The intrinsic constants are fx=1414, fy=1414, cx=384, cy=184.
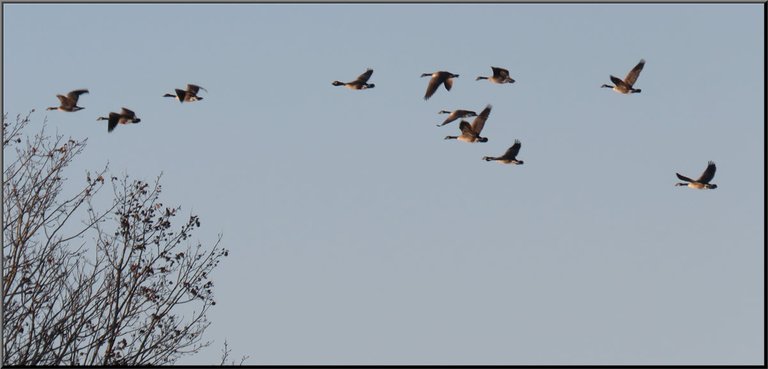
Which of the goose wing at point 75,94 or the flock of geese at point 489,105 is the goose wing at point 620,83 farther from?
the goose wing at point 75,94

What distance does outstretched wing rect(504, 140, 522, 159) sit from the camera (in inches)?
1086

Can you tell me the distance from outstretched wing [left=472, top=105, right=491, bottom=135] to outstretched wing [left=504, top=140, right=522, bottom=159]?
1052 millimetres

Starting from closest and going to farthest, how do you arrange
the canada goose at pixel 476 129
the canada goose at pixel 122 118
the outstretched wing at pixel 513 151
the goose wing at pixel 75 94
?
the canada goose at pixel 122 118, the goose wing at pixel 75 94, the canada goose at pixel 476 129, the outstretched wing at pixel 513 151

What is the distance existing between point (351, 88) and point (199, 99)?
127 inches

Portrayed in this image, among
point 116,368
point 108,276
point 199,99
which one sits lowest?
point 116,368

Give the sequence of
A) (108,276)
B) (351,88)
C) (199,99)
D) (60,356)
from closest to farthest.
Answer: (60,356), (108,276), (199,99), (351,88)

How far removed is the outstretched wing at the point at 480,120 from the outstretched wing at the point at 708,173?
14.5 ft

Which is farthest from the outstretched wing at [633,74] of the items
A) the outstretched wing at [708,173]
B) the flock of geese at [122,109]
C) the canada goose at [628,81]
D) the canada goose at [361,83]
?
the flock of geese at [122,109]

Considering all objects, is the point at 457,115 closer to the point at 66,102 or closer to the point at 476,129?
the point at 476,129

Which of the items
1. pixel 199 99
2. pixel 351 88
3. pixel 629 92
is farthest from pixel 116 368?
pixel 629 92

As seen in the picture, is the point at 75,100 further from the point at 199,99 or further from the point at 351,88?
the point at 351,88

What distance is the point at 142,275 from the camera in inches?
867

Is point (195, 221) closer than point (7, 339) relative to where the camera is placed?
No

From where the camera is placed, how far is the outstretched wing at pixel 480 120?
2673 centimetres
